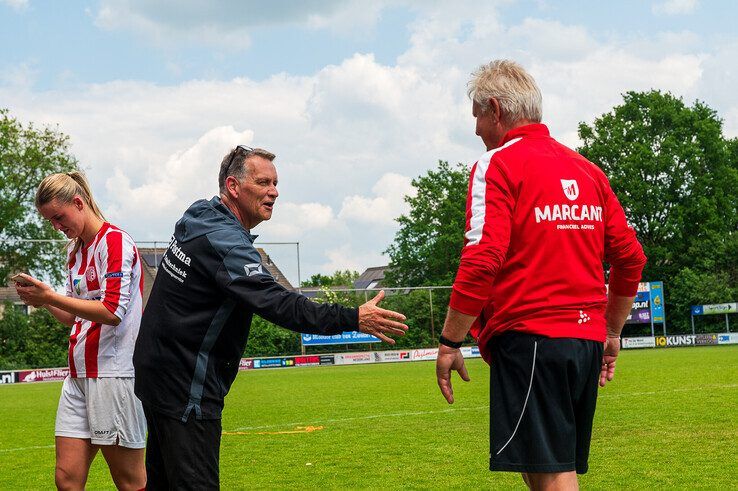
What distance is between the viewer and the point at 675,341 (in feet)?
187

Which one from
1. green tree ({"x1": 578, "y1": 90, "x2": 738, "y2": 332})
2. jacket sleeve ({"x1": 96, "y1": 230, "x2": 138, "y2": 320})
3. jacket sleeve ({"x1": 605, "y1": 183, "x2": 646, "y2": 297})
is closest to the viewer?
jacket sleeve ({"x1": 605, "y1": 183, "x2": 646, "y2": 297})

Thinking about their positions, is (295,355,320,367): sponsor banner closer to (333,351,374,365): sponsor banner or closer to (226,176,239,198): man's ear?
(333,351,374,365): sponsor banner

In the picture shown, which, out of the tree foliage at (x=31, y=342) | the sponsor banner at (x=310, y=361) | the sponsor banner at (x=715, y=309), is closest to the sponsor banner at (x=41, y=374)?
the tree foliage at (x=31, y=342)

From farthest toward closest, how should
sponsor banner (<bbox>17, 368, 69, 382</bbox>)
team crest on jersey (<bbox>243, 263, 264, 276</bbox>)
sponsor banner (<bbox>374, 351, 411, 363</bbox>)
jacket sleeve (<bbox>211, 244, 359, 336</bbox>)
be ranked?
1. sponsor banner (<bbox>374, 351, 411, 363</bbox>)
2. sponsor banner (<bbox>17, 368, 69, 382</bbox>)
3. team crest on jersey (<bbox>243, 263, 264, 276</bbox>)
4. jacket sleeve (<bbox>211, 244, 359, 336</bbox>)

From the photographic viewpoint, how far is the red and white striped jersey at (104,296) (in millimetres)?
5383

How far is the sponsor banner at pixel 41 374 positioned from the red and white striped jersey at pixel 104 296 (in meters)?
38.1

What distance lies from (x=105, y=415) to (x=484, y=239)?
106 inches

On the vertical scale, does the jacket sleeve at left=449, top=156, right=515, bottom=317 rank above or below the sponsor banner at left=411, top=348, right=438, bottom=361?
above

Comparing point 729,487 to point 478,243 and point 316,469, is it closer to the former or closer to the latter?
point 316,469

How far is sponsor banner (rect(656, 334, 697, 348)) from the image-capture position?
56.7 metres

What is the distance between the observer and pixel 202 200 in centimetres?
449

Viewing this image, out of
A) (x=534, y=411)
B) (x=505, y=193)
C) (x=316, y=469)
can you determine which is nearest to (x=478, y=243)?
(x=505, y=193)

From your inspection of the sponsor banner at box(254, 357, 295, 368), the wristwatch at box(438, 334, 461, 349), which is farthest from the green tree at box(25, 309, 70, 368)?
the wristwatch at box(438, 334, 461, 349)

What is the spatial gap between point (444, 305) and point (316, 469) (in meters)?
41.4
